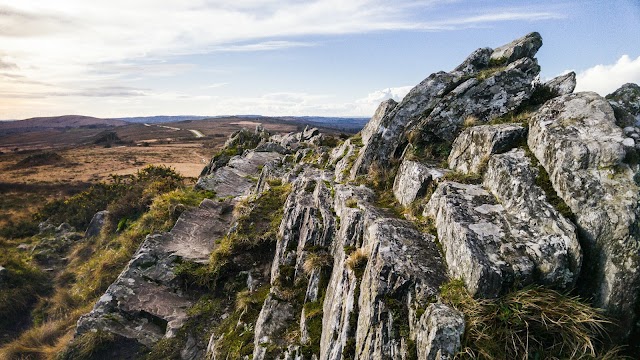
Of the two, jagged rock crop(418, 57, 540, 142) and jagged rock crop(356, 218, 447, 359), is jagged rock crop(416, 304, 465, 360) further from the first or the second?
jagged rock crop(418, 57, 540, 142)

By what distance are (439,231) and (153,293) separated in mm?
11369

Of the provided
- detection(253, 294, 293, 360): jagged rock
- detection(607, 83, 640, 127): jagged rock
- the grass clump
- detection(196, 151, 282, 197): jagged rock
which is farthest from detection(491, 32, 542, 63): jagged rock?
detection(196, 151, 282, 197): jagged rock

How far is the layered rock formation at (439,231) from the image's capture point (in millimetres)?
6219

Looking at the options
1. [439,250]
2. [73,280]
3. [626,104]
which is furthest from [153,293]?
[626,104]

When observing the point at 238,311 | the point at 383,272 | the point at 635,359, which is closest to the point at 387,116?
the point at 383,272

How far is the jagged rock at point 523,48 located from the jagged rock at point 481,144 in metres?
5.75

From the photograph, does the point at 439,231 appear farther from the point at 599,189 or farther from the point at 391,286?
the point at 599,189

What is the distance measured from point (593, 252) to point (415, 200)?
4.13m

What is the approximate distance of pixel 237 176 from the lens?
83.6 feet

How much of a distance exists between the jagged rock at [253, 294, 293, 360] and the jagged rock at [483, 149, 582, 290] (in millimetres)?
6186

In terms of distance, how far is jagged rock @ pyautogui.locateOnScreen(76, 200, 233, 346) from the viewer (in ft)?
41.2

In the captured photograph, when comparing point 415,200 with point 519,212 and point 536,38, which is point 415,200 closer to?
point 519,212

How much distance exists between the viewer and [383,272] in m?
7.06

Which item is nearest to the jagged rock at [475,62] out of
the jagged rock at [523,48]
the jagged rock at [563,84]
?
the jagged rock at [523,48]
